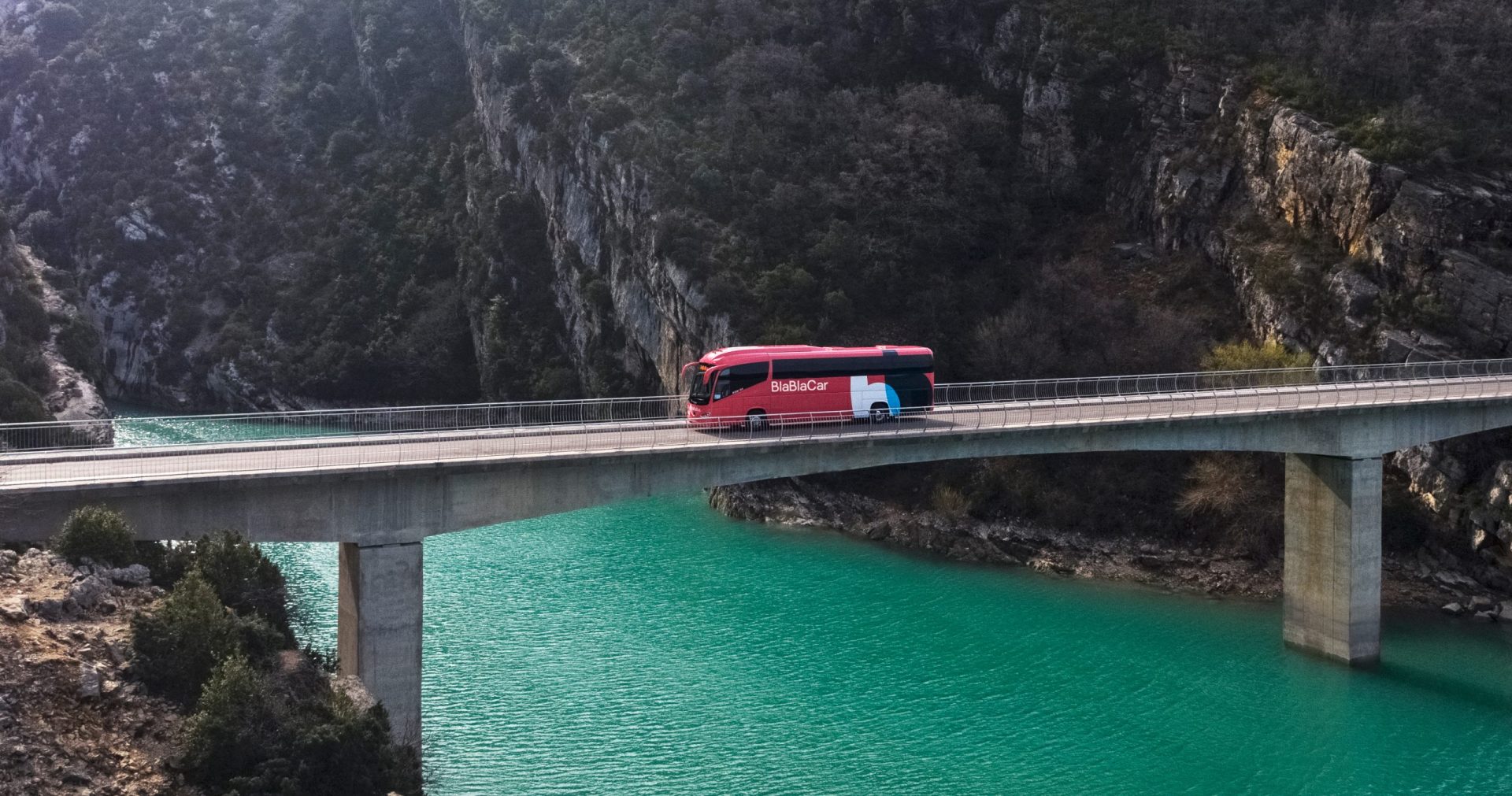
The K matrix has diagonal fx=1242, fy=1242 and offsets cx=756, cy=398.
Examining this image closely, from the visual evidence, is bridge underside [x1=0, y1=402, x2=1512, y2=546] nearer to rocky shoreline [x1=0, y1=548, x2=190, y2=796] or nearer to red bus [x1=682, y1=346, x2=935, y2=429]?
rocky shoreline [x1=0, y1=548, x2=190, y2=796]

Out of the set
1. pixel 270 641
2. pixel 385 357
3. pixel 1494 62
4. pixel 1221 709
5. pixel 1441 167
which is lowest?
pixel 1221 709

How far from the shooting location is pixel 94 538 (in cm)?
2908

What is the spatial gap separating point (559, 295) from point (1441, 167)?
2364 inches

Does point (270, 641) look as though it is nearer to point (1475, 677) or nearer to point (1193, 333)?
point (1475, 677)

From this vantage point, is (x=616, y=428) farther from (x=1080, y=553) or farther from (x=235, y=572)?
(x=1080, y=553)

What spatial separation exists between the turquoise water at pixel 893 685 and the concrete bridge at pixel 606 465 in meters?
4.21

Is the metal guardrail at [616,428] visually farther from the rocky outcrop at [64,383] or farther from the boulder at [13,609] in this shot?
the rocky outcrop at [64,383]

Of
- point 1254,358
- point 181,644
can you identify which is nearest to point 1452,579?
point 1254,358

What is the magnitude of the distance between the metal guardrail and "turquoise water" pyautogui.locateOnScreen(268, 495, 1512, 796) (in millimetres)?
8610

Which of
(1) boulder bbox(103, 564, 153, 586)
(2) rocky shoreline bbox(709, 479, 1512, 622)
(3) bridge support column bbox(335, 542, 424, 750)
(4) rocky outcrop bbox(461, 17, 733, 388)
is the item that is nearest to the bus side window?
(3) bridge support column bbox(335, 542, 424, 750)

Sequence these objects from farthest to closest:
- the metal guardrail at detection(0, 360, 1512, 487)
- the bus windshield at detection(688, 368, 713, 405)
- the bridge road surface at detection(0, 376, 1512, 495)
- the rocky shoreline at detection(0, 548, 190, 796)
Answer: the bus windshield at detection(688, 368, 713, 405), the metal guardrail at detection(0, 360, 1512, 487), the bridge road surface at detection(0, 376, 1512, 495), the rocky shoreline at detection(0, 548, 190, 796)

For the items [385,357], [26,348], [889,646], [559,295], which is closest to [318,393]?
[385,357]

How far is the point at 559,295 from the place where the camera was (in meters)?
96.2

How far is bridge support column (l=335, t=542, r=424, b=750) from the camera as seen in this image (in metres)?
32.7
